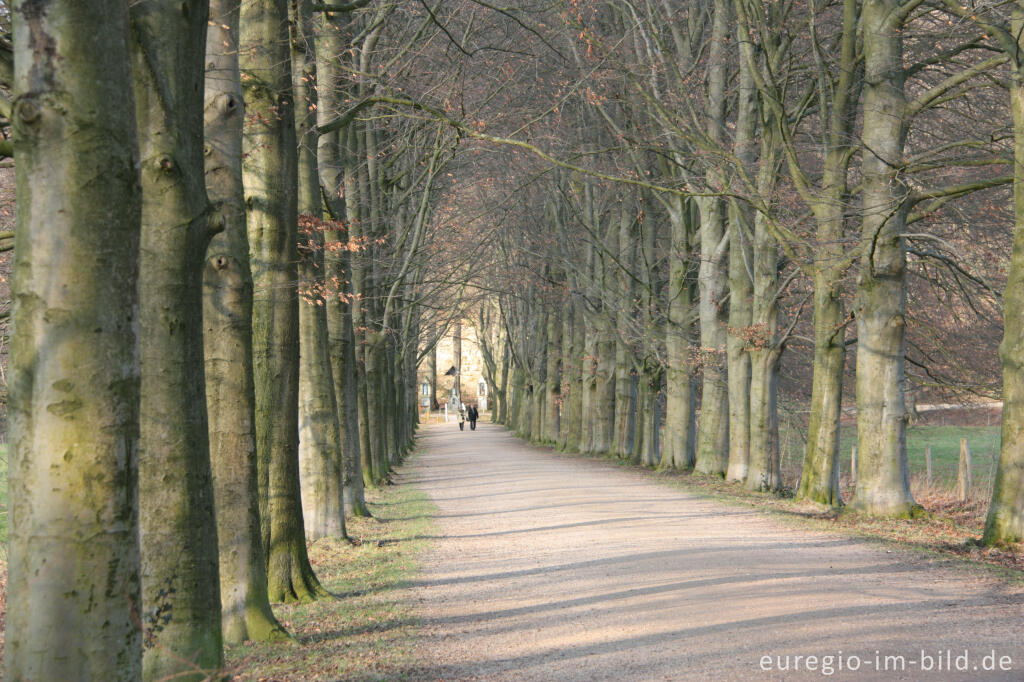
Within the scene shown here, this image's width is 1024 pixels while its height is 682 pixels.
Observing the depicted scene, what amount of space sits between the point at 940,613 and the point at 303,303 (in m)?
7.73

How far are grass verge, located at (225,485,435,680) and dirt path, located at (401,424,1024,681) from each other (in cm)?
25

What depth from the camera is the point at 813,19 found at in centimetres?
1562

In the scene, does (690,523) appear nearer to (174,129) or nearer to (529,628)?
(529,628)

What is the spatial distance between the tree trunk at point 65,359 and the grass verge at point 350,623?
86cm

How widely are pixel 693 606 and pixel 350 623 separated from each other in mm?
2744

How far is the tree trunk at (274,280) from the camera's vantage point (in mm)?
8789

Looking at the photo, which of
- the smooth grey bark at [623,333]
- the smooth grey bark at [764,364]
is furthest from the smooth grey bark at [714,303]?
the smooth grey bark at [623,333]

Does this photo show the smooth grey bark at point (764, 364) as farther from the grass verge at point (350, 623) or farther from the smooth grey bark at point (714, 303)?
the grass verge at point (350, 623)

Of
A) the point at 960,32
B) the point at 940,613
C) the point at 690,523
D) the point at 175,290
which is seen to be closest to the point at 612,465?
the point at 690,523

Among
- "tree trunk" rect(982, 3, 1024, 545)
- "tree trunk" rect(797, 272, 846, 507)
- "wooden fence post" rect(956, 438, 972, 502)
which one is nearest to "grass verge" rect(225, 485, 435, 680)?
"tree trunk" rect(982, 3, 1024, 545)

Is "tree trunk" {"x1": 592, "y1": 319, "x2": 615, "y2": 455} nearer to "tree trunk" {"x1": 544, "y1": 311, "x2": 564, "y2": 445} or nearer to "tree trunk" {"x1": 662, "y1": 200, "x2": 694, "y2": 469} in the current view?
Result: "tree trunk" {"x1": 544, "y1": 311, "x2": 564, "y2": 445}

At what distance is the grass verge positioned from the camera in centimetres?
651

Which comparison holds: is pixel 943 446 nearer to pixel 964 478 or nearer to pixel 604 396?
pixel 604 396

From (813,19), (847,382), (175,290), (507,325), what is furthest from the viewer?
(507,325)
